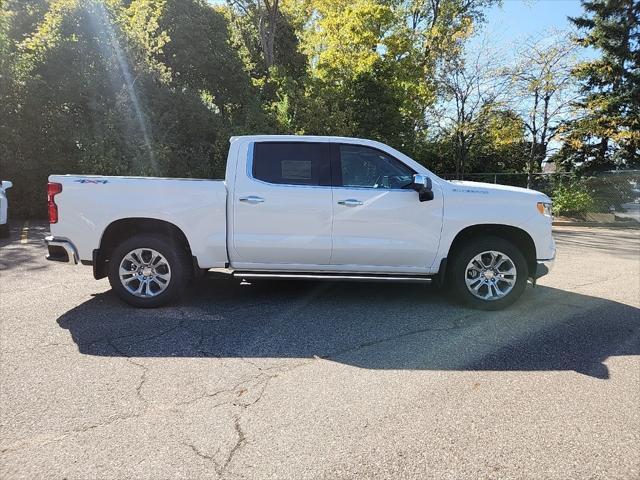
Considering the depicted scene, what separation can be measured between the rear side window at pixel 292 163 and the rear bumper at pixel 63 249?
2.15 meters

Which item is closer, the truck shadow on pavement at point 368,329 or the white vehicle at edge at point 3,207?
the truck shadow on pavement at point 368,329

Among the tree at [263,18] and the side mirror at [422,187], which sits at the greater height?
the tree at [263,18]

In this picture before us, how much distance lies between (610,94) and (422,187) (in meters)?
22.6

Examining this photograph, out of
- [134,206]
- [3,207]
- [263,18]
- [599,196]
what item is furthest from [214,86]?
[599,196]

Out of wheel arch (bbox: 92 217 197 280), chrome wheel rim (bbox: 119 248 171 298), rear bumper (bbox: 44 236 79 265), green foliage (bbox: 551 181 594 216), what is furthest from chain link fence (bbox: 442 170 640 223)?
rear bumper (bbox: 44 236 79 265)

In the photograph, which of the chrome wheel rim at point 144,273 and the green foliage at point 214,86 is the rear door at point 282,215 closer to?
the chrome wheel rim at point 144,273

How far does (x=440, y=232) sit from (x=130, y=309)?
141 inches

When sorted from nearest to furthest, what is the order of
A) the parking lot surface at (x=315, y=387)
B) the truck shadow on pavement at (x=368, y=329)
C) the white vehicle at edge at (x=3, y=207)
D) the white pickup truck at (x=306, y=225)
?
the parking lot surface at (x=315, y=387) → the truck shadow on pavement at (x=368, y=329) → the white pickup truck at (x=306, y=225) → the white vehicle at edge at (x=3, y=207)

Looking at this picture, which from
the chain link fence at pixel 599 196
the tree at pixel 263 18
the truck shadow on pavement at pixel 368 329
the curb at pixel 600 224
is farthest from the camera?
the tree at pixel 263 18

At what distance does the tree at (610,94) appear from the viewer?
853 inches

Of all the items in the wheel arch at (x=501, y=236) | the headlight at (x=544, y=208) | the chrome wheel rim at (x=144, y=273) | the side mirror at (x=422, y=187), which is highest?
the side mirror at (x=422, y=187)

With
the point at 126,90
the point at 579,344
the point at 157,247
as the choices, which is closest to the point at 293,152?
the point at 157,247

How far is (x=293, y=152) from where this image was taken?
548 centimetres

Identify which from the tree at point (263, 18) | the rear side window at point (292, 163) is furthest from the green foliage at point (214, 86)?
the rear side window at point (292, 163)
